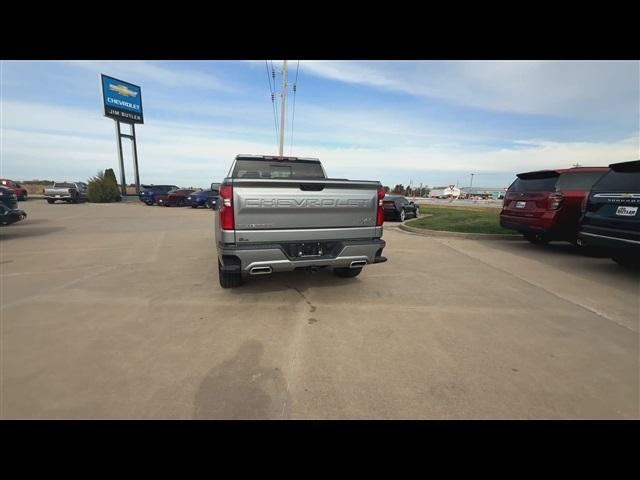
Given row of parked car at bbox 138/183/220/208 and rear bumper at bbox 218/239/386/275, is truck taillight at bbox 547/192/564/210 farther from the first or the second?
row of parked car at bbox 138/183/220/208

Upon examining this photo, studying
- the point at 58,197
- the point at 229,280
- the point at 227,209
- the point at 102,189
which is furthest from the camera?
the point at 102,189

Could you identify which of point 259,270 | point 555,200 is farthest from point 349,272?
point 555,200

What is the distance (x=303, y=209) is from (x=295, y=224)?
213 millimetres

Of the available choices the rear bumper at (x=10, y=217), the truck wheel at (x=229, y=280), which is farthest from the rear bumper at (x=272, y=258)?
the rear bumper at (x=10, y=217)

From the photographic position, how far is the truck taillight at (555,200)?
619 centimetres

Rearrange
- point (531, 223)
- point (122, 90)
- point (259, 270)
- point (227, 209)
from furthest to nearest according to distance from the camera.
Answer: point (122, 90)
point (531, 223)
point (259, 270)
point (227, 209)

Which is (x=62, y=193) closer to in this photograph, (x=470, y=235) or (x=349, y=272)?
(x=349, y=272)

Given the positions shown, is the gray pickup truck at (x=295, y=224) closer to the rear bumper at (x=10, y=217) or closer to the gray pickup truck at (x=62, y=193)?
the rear bumper at (x=10, y=217)

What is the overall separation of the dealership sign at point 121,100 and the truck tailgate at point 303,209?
1412 inches

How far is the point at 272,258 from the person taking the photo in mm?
3436

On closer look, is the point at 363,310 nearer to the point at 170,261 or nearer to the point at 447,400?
the point at 447,400
